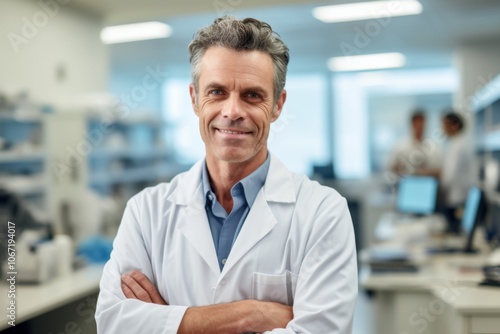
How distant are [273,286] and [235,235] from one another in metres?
0.19

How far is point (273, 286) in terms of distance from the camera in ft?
5.00

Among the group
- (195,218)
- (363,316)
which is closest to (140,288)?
(195,218)

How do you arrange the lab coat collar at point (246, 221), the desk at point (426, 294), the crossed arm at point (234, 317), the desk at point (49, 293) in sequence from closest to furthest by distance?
the crossed arm at point (234, 317)
the lab coat collar at point (246, 221)
the desk at point (49, 293)
the desk at point (426, 294)

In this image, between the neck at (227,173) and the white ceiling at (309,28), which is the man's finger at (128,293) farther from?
the white ceiling at (309,28)

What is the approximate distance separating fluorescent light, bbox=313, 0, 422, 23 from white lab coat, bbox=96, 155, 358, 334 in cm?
479

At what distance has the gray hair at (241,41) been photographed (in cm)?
147

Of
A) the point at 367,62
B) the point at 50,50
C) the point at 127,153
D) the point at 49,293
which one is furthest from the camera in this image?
the point at 367,62

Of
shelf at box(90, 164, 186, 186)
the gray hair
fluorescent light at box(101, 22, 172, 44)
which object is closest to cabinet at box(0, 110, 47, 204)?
shelf at box(90, 164, 186, 186)

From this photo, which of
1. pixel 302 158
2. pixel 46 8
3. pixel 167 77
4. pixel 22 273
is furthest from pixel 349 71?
pixel 22 273

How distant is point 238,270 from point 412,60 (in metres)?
8.99

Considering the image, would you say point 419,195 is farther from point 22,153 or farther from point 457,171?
point 22,153

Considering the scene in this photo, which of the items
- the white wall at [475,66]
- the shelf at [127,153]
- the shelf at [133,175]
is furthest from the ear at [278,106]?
the white wall at [475,66]

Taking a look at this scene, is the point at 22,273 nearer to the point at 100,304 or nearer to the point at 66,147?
the point at 100,304

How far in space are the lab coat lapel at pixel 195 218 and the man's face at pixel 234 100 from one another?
7.6 inches
